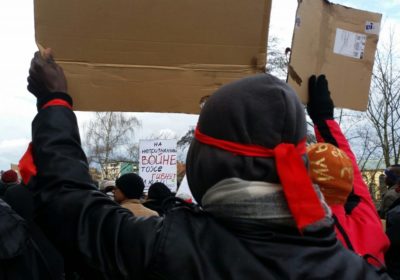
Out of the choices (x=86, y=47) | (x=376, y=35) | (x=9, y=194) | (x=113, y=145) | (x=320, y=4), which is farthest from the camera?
(x=113, y=145)

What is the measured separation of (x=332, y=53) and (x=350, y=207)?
0.81 m

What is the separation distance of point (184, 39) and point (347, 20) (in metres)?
1.03

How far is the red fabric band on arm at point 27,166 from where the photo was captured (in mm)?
1322

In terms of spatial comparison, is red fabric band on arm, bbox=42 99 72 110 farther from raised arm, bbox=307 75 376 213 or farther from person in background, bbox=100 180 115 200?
person in background, bbox=100 180 115 200

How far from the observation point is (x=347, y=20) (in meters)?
2.52

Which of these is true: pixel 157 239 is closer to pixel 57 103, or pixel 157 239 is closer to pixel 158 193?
pixel 57 103

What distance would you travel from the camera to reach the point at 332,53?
2.47 metres

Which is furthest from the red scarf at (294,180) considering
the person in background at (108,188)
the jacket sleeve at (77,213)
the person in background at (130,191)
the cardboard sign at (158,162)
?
the cardboard sign at (158,162)

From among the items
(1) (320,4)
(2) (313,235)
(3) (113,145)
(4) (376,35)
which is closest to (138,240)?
(2) (313,235)

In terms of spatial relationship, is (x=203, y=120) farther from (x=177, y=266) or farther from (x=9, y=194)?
(x=9, y=194)

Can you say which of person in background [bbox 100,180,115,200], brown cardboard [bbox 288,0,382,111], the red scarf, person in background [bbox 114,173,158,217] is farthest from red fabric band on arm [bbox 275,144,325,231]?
person in background [bbox 100,180,115,200]

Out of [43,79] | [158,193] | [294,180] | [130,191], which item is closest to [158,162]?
[158,193]

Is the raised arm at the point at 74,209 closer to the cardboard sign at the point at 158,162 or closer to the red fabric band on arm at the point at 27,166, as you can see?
the red fabric band on arm at the point at 27,166

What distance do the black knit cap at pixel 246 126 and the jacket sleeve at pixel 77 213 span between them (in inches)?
7.4
